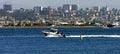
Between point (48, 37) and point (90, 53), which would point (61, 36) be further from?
point (90, 53)

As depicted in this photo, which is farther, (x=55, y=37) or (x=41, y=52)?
(x=55, y=37)

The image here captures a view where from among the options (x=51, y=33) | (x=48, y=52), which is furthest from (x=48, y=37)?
(x=48, y=52)

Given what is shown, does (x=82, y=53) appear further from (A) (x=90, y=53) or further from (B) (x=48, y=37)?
(B) (x=48, y=37)

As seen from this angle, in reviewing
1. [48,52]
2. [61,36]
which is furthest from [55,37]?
[48,52]

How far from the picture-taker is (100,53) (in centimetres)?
6203

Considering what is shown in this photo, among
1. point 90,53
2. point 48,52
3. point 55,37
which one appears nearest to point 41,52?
point 48,52

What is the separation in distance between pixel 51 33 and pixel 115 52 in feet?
143

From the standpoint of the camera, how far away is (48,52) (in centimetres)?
6412

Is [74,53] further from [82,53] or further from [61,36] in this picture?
[61,36]

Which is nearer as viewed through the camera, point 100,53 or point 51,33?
point 100,53

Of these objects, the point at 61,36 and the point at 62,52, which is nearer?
the point at 62,52

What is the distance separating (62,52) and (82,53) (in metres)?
2.52

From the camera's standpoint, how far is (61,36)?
105 m

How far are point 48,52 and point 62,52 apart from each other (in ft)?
4.87
